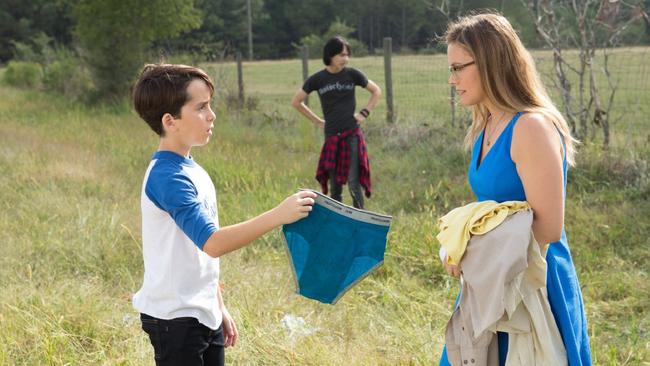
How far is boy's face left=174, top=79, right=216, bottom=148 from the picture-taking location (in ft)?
7.77

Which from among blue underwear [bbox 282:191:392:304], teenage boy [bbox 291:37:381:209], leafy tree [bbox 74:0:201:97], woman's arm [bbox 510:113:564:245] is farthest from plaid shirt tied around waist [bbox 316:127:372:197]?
leafy tree [bbox 74:0:201:97]

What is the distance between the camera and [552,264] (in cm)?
230

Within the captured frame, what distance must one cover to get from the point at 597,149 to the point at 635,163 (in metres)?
0.58

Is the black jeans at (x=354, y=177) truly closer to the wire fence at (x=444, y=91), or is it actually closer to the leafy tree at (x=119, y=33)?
the wire fence at (x=444, y=91)

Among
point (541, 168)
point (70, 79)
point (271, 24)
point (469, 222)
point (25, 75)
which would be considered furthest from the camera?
point (271, 24)

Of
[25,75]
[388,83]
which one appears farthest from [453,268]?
[25,75]

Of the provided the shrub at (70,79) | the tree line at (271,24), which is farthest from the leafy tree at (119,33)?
the tree line at (271,24)

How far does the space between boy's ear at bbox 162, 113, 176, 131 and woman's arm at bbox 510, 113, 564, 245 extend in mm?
1046

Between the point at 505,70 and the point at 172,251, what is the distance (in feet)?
3.79

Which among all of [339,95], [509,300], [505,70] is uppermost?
[505,70]

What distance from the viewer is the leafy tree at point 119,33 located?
18.8 metres

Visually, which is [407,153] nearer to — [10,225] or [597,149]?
[597,149]

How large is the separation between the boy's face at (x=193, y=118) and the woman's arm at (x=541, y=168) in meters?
0.96

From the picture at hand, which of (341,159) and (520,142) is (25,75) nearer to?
(341,159)
